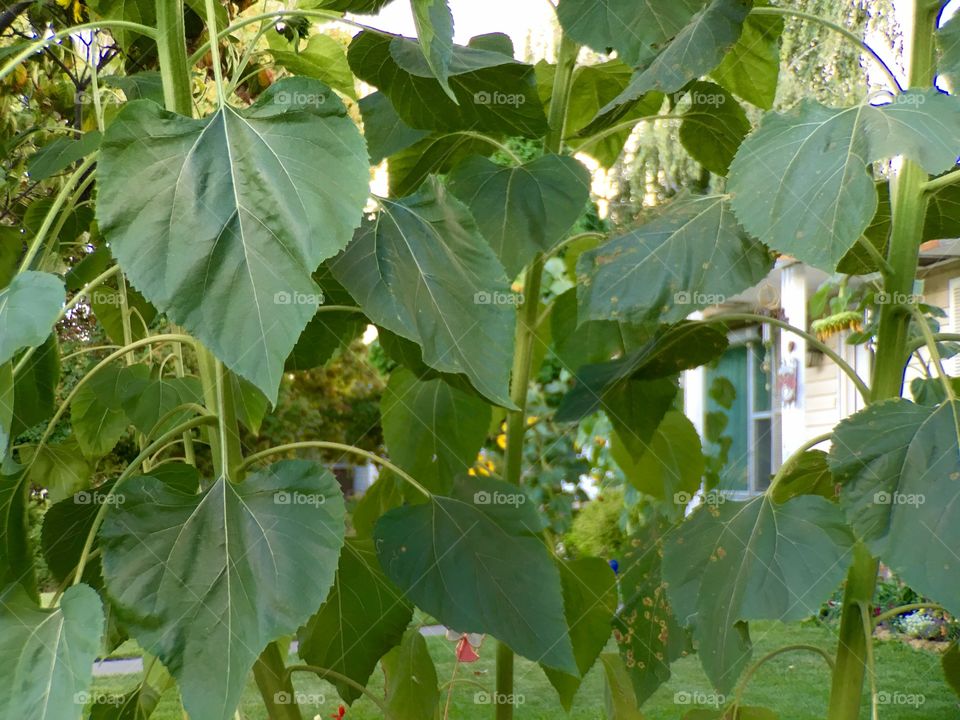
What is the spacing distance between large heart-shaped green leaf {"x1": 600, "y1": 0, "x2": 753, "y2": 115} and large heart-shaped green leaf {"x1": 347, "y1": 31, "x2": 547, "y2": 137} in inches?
4.8

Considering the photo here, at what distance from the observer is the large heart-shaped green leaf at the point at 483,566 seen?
1.08m

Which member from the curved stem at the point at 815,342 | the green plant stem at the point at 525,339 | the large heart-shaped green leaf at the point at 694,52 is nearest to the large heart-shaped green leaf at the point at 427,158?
the green plant stem at the point at 525,339

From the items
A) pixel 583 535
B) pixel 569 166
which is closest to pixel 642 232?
pixel 569 166

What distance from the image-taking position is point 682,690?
11.4 ft

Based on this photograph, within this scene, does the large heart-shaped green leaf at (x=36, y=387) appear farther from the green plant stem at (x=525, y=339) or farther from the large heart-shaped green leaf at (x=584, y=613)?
the large heart-shaped green leaf at (x=584, y=613)

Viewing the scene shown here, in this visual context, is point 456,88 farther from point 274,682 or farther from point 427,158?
point 274,682

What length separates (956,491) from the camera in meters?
0.99

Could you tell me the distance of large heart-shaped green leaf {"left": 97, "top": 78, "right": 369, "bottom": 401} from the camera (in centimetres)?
75

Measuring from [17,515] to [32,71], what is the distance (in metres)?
1.36

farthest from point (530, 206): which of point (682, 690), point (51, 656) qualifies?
point (682, 690)

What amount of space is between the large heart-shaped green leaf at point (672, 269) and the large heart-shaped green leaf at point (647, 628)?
1.16ft

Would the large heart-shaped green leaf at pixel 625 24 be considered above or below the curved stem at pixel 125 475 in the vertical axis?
above

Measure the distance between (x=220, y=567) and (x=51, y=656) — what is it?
0.15 meters

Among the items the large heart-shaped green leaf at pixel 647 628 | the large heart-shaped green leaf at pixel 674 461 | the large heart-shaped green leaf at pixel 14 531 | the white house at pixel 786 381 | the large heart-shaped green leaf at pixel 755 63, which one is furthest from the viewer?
the white house at pixel 786 381
